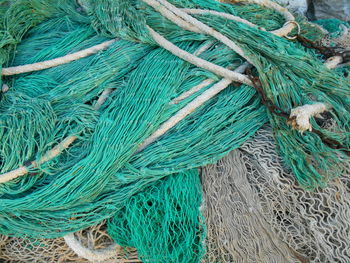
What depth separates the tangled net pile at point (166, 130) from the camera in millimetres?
1492

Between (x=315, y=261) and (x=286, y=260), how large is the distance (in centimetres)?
9

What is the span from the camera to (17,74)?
173 cm

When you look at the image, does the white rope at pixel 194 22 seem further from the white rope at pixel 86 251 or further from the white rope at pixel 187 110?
the white rope at pixel 86 251

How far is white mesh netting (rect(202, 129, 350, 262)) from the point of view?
1.48 metres

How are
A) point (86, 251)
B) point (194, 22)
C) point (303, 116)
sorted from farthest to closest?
1. point (194, 22)
2. point (86, 251)
3. point (303, 116)

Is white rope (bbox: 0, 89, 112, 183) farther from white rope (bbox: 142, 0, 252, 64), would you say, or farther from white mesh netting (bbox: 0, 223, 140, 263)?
white rope (bbox: 142, 0, 252, 64)

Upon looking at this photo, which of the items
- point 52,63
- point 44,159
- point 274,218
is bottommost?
point 274,218

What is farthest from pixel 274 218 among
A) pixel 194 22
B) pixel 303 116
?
pixel 194 22

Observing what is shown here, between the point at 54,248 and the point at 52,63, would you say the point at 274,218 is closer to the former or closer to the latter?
the point at 54,248

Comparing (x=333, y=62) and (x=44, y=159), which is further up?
(x=333, y=62)

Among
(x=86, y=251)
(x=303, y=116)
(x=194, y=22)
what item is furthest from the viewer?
(x=194, y=22)

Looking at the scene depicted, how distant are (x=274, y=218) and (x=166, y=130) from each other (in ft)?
1.54

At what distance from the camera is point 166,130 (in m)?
1.58

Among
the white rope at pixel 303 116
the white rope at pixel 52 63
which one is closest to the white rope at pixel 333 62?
the white rope at pixel 303 116
